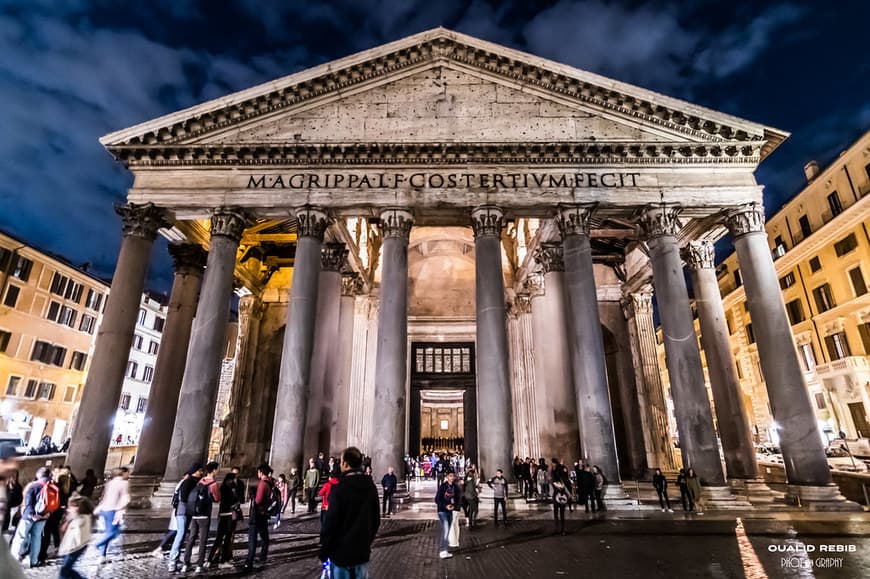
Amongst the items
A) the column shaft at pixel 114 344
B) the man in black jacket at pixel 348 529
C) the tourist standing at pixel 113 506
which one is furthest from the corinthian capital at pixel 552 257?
the man in black jacket at pixel 348 529

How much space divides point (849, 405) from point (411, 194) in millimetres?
26807

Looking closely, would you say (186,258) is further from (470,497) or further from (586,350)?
(586,350)

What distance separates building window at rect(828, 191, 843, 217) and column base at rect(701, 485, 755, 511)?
22.1 meters

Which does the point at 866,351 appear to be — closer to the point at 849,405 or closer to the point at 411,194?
the point at 849,405

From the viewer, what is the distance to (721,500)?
11.1 metres

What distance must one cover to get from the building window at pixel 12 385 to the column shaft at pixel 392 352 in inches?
1066

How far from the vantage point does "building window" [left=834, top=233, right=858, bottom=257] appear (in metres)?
23.9

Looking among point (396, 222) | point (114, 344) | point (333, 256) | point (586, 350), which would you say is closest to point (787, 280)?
point (586, 350)

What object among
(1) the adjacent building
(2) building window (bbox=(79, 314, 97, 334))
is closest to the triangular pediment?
(1) the adjacent building

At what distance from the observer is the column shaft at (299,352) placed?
39.2ft

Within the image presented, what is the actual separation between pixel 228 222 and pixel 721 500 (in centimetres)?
1562

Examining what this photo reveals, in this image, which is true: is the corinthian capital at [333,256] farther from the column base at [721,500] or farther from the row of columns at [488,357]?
the column base at [721,500]

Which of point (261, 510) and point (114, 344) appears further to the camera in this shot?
point (114, 344)

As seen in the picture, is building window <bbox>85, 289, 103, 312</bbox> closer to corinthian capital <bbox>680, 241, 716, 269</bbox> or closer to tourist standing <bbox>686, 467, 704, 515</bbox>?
corinthian capital <bbox>680, 241, 716, 269</bbox>
